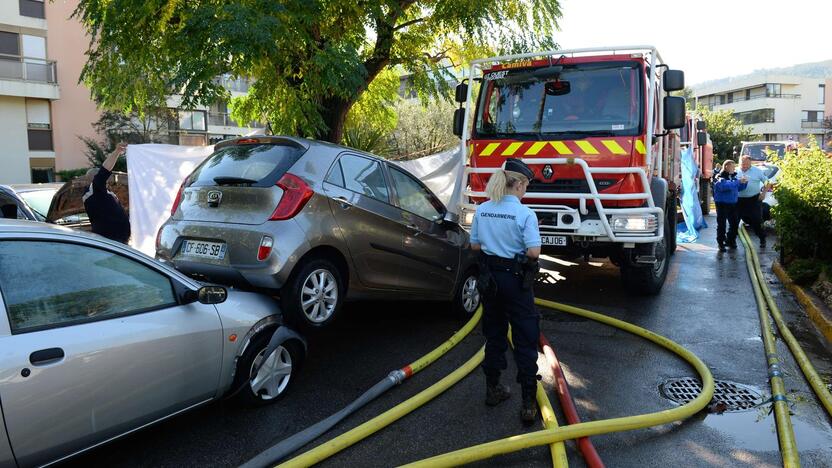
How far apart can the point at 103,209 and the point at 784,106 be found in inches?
3041

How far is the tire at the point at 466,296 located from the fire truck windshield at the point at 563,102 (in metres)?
1.77

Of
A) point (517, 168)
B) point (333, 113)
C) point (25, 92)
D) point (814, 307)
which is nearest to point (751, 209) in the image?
point (814, 307)

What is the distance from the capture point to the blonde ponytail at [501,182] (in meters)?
4.14

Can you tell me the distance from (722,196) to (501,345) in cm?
825

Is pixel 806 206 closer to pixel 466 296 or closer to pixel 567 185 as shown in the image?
pixel 567 185

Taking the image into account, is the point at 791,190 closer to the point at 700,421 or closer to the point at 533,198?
the point at 533,198

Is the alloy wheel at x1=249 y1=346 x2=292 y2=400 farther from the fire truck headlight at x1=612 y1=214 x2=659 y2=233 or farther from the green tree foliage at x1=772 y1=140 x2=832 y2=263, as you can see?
the green tree foliage at x1=772 y1=140 x2=832 y2=263

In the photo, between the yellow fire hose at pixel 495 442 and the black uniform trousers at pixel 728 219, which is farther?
the black uniform trousers at pixel 728 219

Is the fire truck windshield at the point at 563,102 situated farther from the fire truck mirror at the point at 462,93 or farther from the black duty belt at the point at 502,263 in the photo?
the black duty belt at the point at 502,263

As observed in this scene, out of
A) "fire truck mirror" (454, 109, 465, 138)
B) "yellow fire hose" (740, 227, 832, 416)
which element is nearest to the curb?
"yellow fire hose" (740, 227, 832, 416)

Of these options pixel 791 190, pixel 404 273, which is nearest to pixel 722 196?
pixel 791 190

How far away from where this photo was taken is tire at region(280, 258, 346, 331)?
470 cm

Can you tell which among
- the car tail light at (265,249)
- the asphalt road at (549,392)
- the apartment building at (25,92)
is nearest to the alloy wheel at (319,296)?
the car tail light at (265,249)

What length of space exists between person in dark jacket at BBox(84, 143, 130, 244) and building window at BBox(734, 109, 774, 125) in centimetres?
7413
